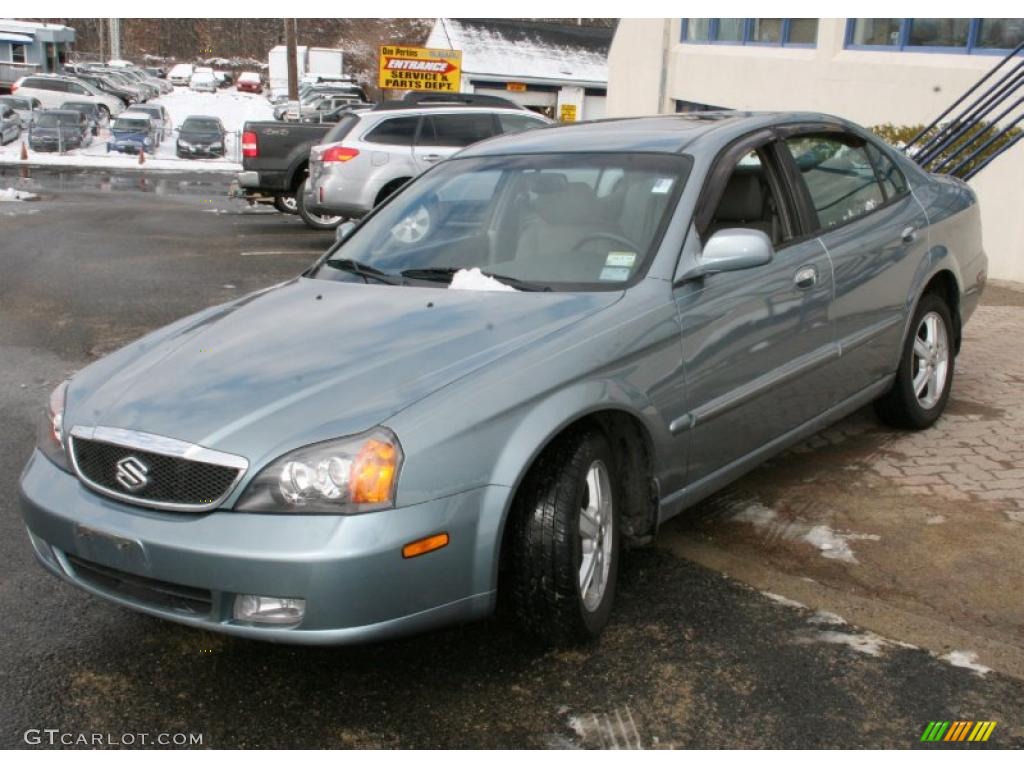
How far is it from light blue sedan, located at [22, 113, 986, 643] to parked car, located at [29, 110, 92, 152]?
99.7 ft

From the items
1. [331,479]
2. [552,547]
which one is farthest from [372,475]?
[552,547]

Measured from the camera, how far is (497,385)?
3.28m

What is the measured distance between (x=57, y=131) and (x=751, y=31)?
22545 millimetres

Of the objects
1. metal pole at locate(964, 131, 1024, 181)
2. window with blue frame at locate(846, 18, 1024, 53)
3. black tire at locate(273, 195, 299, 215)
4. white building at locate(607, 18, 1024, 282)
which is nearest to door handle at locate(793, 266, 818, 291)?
metal pole at locate(964, 131, 1024, 181)

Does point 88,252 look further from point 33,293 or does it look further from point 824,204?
point 824,204

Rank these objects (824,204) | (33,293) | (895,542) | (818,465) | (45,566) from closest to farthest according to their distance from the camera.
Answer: (45,566) < (895,542) < (824,204) < (818,465) < (33,293)

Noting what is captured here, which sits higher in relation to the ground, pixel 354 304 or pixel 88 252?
pixel 354 304

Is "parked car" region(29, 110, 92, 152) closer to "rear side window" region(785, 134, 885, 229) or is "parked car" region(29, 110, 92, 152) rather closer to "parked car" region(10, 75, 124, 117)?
"parked car" region(10, 75, 124, 117)

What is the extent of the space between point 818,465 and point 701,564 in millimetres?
1377

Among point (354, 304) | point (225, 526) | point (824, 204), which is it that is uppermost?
point (824, 204)

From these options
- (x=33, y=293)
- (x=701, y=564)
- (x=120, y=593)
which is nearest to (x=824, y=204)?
(x=701, y=564)

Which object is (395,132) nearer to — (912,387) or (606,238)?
(912,387)

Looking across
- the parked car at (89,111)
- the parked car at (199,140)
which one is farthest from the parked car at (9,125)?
the parked car at (199,140)

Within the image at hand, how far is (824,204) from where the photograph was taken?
4891mm
